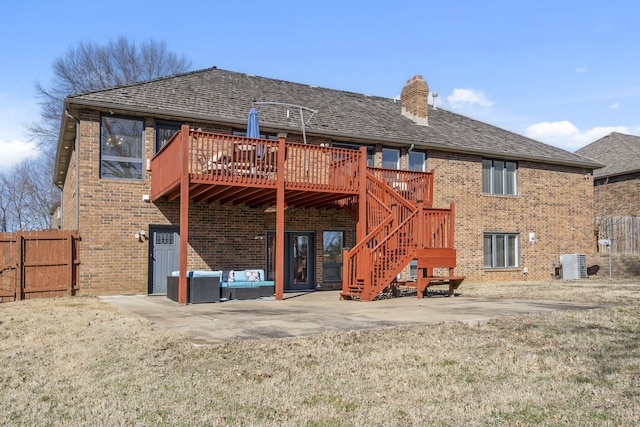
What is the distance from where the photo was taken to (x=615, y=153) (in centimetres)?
3008

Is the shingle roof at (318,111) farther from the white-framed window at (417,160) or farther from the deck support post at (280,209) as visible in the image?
the deck support post at (280,209)

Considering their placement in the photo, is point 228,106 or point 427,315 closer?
point 427,315

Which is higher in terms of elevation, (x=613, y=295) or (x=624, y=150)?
(x=624, y=150)

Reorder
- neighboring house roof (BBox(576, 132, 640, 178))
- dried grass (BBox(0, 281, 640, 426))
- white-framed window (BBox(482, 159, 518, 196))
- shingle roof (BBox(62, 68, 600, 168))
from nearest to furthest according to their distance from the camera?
dried grass (BBox(0, 281, 640, 426))
shingle roof (BBox(62, 68, 600, 168))
white-framed window (BBox(482, 159, 518, 196))
neighboring house roof (BBox(576, 132, 640, 178))

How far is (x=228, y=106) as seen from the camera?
1659 cm

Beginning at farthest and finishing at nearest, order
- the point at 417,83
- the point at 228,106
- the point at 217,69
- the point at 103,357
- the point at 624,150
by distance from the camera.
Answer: the point at 624,150, the point at 417,83, the point at 217,69, the point at 228,106, the point at 103,357

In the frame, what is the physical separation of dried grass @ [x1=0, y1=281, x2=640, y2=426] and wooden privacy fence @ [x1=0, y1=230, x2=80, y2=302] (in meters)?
5.83

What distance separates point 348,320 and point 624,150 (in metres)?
26.6

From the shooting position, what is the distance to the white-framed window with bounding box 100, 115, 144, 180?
14.7 m

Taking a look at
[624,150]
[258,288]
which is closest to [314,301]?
[258,288]

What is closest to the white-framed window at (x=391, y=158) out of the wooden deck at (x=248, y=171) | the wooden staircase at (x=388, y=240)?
the wooden deck at (x=248, y=171)

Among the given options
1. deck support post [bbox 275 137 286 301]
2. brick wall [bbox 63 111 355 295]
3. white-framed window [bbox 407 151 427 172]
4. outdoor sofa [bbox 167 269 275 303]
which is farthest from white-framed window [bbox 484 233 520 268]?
deck support post [bbox 275 137 286 301]

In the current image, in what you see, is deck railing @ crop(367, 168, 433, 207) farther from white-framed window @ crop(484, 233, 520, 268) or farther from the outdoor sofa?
white-framed window @ crop(484, 233, 520, 268)

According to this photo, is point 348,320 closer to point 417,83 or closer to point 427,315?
point 427,315
